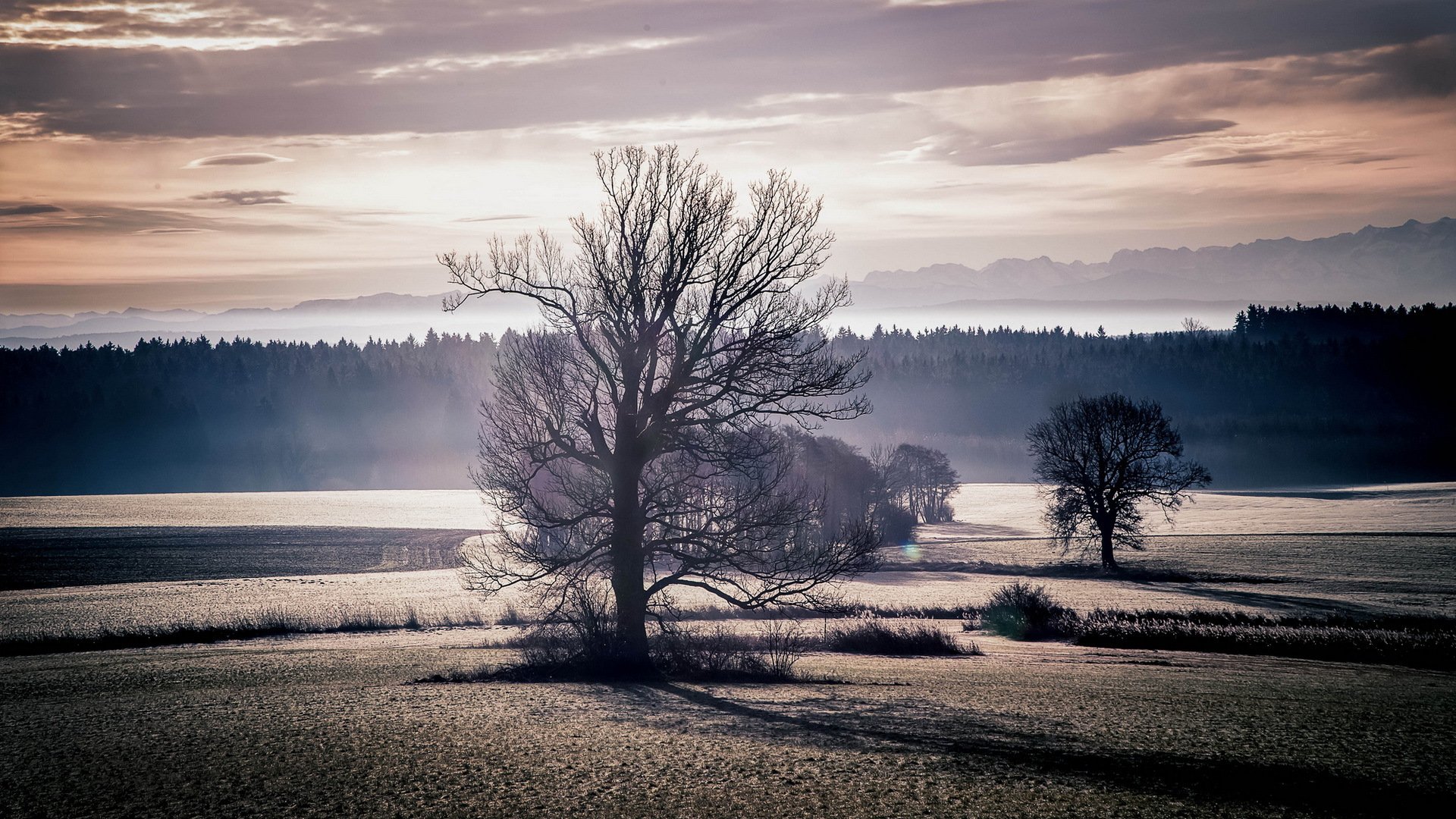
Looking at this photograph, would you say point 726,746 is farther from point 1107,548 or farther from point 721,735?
point 1107,548

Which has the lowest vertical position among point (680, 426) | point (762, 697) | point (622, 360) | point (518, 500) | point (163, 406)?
point (762, 697)

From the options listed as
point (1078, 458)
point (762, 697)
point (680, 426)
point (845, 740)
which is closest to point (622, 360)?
point (680, 426)

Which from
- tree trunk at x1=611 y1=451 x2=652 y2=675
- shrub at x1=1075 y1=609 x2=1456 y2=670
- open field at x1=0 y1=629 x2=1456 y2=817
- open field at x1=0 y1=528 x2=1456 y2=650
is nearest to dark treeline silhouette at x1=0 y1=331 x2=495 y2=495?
open field at x1=0 y1=528 x2=1456 y2=650

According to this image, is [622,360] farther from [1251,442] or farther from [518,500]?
[1251,442]

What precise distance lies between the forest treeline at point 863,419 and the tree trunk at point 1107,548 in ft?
247

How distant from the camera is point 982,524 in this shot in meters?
89.1

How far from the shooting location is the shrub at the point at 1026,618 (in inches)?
1131

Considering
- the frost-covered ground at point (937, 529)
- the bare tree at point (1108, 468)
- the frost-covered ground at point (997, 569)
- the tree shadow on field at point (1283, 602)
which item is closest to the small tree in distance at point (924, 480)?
the frost-covered ground at point (937, 529)

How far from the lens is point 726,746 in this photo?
1049cm

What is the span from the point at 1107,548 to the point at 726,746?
51.0 m

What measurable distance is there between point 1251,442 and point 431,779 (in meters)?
159

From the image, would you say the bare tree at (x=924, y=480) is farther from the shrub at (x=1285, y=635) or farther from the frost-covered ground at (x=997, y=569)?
the shrub at (x=1285, y=635)

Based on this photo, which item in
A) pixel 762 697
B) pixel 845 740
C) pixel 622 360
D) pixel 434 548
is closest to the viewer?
pixel 845 740

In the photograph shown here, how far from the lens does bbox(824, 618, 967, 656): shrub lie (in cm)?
2341
